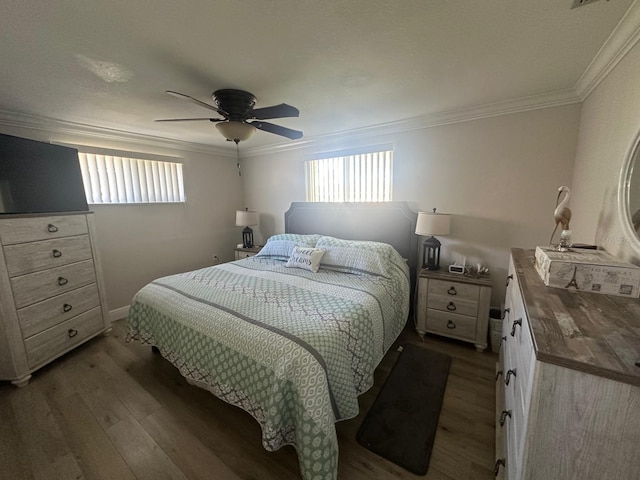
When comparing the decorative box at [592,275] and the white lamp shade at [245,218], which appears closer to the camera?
the decorative box at [592,275]

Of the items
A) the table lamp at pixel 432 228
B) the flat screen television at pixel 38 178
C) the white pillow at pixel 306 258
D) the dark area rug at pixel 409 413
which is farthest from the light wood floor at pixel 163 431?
the flat screen television at pixel 38 178

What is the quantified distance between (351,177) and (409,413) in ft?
8.44

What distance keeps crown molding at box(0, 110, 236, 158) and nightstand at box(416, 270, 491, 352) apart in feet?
11.8

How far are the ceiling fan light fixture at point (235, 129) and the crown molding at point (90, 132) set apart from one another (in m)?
2.02

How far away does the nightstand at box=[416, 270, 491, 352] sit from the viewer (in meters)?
2.34

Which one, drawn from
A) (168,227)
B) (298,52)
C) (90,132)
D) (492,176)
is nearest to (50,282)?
(168,227)

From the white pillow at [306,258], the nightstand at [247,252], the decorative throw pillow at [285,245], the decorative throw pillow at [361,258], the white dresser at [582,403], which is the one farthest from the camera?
the nightstand at [247,252]

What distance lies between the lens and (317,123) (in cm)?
285

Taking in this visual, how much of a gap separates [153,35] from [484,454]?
2908 millimetres

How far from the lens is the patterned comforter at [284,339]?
124cm

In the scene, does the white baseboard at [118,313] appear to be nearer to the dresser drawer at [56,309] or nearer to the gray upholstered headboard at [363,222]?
the dresser drawer at [56,309]

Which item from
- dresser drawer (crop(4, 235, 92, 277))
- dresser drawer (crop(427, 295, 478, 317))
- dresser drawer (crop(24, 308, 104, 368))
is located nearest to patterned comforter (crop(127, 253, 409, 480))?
dresser drawer (crop(427, 295, 478, 317))

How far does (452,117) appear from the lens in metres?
2.55

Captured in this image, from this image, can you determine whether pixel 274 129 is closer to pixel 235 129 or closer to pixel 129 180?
pixel 235 129
